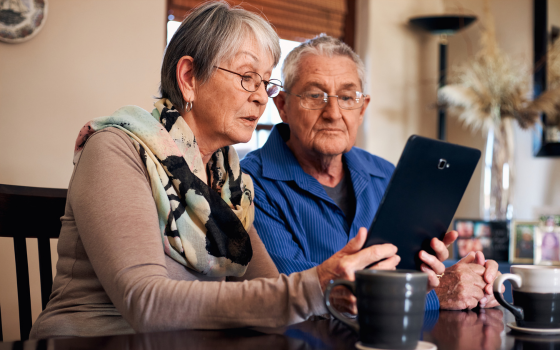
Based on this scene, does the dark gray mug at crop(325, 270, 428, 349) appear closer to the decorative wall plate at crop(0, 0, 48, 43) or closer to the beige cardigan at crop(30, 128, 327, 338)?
the beige cardigan at crop(30, 128, 327, 338)

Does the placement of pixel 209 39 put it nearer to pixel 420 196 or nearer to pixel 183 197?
pixel 183 197

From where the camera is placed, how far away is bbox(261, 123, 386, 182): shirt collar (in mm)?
1663

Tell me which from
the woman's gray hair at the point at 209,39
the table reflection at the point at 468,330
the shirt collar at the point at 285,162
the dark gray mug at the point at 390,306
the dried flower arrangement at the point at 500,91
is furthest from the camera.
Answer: the dried flower arrangement at the point at 500,91

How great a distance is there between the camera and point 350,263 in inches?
33.7

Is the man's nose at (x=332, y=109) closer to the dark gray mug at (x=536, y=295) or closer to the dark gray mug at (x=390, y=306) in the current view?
the dark gray mug at (x=536, y=295)

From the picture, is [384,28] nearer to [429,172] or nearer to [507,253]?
[507,253]

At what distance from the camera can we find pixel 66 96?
238 cm

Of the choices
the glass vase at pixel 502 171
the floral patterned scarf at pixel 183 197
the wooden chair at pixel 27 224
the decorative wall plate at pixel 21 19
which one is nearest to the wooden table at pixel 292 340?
the floral patterned scarf at pixel 183 197

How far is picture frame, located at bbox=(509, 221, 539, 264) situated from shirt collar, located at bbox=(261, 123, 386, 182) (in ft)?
4.48

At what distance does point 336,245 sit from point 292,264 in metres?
0.22

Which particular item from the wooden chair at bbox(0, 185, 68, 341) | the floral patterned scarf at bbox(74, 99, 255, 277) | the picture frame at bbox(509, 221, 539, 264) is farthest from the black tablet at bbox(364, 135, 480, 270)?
the picture frame at bbox(509, 221, 539, 264)

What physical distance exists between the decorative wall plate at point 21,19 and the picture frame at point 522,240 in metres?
2.54

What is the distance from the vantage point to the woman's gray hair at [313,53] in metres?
Answer: 1.77

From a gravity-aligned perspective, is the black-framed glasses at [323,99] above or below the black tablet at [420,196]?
above
